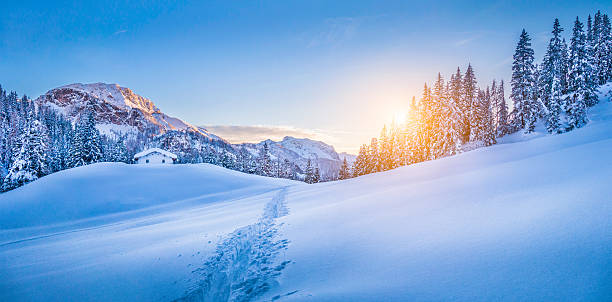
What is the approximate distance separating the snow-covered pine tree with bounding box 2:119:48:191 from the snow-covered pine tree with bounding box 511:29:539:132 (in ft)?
234

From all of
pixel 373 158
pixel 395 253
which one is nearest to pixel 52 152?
pixel 373 158

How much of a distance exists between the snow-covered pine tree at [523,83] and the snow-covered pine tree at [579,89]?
211 inches

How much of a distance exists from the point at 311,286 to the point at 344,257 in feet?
2.98

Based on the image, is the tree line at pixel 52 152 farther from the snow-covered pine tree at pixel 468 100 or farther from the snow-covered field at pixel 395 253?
the snow-covered field at pixel 395 253

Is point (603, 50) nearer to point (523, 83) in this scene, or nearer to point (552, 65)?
point (552, 65)

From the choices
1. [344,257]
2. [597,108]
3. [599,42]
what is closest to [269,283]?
[344,257]

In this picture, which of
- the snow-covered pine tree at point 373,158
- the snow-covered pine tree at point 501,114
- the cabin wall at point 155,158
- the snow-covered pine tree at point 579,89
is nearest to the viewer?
the snow-covered pine tree at point 579,89

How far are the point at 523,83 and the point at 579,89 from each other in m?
9.72

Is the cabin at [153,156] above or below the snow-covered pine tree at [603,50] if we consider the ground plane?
below

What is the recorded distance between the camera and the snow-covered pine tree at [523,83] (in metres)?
36.1

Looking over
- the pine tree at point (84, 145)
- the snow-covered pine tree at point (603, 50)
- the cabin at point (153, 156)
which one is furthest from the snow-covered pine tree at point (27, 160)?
the snow-covered pine tree at point (603, 50)

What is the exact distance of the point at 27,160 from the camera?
33531 millimetres

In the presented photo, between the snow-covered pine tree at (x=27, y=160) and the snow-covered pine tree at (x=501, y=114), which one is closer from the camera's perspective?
the snow-covered pine tree at (x=27, y=160)

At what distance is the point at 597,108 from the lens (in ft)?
97.2
